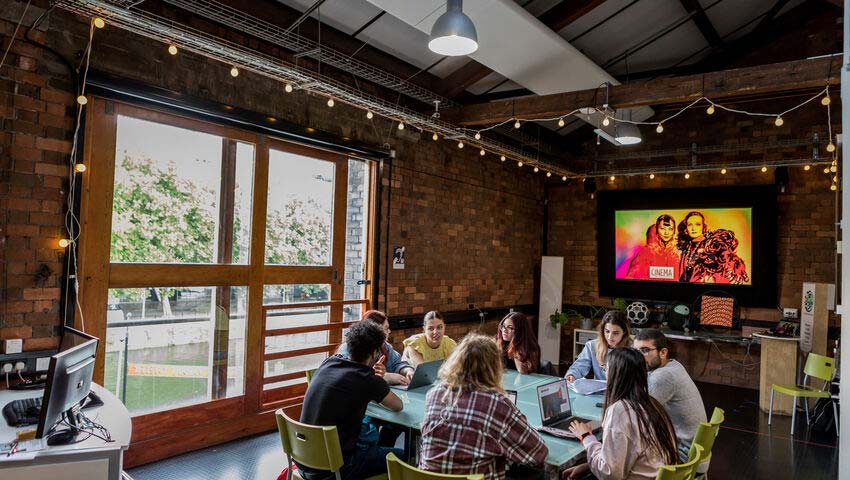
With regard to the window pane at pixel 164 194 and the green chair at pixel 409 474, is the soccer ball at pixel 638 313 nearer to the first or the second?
the window pane at pixel 164 194

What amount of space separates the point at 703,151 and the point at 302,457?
734 cm

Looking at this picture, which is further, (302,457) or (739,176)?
(739,176)

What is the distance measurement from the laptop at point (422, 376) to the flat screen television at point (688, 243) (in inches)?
215

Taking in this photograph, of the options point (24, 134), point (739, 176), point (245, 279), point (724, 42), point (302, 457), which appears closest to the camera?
point (302, 457)

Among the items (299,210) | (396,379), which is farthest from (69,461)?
(299,210)

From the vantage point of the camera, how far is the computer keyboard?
106 inches

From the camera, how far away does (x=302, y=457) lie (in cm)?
275

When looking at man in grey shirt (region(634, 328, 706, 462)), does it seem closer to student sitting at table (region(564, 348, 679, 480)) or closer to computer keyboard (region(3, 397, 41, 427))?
student sitting at table (region(564, 348, 679, 480))

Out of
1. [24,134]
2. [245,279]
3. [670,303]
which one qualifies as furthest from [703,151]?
[24,134]

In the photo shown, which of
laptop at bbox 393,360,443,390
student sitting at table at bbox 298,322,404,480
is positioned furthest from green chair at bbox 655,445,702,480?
laptop at bbox 393,360,443,390

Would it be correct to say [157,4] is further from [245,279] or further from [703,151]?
[703,151]

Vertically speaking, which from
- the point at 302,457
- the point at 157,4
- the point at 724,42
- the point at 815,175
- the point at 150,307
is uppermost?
the point at 724,42

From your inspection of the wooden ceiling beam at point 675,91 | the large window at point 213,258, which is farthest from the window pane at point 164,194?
the wooden ceiling beam at point 675,91

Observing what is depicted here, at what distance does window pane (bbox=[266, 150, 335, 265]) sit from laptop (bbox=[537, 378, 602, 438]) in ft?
9.54
